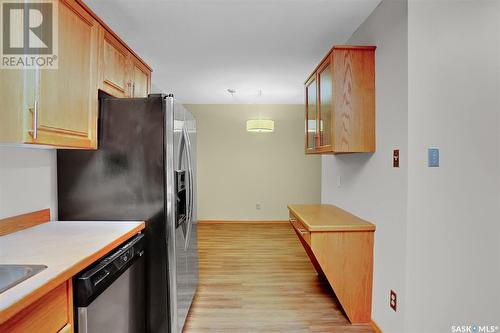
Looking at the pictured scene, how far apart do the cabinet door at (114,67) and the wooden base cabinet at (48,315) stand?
134 cm

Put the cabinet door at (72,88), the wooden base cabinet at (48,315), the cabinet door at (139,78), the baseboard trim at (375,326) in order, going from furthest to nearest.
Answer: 1. the cabinet door at (139,78)
2. the baseboard trim at (375,326)
3. the cabinet door at (72,88)
4. the wooden base cabinet at (48,315)

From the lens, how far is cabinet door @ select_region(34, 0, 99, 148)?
4.79ft

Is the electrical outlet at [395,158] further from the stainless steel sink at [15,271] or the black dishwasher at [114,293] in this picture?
the stainless steel sink at [15,271]

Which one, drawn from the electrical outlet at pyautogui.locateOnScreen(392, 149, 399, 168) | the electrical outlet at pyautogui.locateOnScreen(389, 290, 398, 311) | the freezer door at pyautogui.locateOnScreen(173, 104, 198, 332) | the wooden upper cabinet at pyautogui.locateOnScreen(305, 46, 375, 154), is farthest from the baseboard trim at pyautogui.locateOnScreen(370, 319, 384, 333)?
the freezer door at pyautogui.locateOnScreen(173, 104, 198, 332)

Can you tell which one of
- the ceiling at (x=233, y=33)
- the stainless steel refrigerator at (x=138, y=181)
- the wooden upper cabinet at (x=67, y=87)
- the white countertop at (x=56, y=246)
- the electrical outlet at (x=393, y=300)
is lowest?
the electrical outlet at (x=393, y=300)

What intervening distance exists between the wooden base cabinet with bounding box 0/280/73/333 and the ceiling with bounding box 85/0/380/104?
1985 mm

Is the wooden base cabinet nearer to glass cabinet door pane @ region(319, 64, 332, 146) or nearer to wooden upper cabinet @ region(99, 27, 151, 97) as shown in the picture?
wooden upper cabinet @ region(99, 27, 151, 97)

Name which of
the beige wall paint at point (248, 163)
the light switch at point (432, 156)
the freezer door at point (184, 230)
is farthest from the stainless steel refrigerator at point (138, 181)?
the beige wall paint at point (248, 163)

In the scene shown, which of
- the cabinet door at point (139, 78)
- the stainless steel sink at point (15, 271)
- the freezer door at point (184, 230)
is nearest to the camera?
the stainless steel sink at point (15, 271)

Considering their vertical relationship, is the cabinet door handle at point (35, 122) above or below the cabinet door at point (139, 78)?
below

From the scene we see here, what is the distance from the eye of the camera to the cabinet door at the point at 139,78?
2.64 metres

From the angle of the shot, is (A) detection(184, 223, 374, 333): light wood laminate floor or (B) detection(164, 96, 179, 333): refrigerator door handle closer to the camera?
(B) detection(164, 96, 179, 333): refrigerator door handle

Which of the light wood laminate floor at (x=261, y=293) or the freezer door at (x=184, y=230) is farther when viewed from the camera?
the light wood laminate floor at (x=261, y=293)

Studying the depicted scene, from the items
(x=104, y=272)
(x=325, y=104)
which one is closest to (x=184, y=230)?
Answer: (x=104, y=272)
